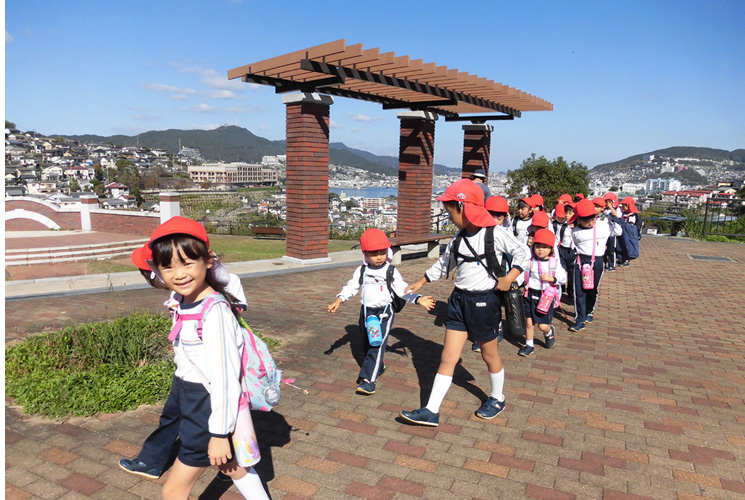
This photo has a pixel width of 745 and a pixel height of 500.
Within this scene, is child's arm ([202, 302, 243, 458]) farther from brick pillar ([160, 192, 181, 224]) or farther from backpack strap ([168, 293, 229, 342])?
brick pillar ([160, 192, 181, 224])

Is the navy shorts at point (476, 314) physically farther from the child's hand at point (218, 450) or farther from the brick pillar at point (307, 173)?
the brick pillar at point (307, 173)

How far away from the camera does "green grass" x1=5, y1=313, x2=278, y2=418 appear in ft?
12.6

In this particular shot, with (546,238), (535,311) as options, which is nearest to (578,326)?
(535,311)

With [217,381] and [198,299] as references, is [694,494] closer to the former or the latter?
[217,381]

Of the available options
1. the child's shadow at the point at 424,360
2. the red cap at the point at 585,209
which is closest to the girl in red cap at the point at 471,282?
the child's shadow at the point at 424,360

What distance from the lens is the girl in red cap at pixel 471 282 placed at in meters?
3.58

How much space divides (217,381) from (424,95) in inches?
410

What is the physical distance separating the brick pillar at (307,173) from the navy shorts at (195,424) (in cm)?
820

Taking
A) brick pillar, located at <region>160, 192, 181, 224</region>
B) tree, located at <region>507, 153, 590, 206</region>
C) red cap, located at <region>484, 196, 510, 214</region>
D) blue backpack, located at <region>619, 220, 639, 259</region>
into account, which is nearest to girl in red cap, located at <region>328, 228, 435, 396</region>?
red cap, located at <region>484, 196, 510, 214</region>

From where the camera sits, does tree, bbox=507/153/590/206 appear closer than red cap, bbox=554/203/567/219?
No

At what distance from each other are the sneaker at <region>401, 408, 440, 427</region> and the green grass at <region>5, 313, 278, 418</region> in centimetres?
215

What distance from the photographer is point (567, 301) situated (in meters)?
8.24

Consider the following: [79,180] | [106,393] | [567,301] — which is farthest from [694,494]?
[79,180]

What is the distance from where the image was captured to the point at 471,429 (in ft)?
12.1
